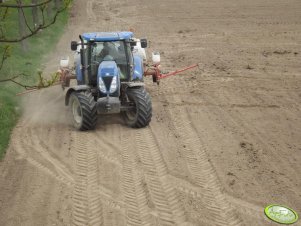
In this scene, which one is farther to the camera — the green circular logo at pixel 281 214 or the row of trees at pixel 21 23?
the green circular logo at pixel 281 214

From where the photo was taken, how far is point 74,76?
39.2ft

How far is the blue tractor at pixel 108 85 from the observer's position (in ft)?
33.0

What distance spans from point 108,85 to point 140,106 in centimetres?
86

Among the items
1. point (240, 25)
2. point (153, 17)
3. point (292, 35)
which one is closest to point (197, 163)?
point (292, 35)

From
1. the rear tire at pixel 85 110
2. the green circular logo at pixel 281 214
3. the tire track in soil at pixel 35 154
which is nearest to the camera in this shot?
the green circular logo at pixel 281 214

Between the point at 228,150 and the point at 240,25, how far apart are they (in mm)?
13361

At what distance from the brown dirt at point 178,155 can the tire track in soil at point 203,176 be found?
19 mm

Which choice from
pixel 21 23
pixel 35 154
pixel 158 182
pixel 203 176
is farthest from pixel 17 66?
pixel 203 176

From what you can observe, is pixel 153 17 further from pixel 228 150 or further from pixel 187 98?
pixel 228 150

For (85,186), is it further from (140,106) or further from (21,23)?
(21,23)

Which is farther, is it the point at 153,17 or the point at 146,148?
Result: the point at 153,17

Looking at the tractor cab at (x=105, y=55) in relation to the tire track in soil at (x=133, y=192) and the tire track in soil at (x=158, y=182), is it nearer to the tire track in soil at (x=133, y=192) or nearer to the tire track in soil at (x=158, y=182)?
the tire track in soil at (x=158, y=182)

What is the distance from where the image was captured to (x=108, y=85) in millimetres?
10203

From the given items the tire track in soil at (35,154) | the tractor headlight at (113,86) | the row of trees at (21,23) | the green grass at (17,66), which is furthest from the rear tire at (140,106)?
the green grass at (17,66)
